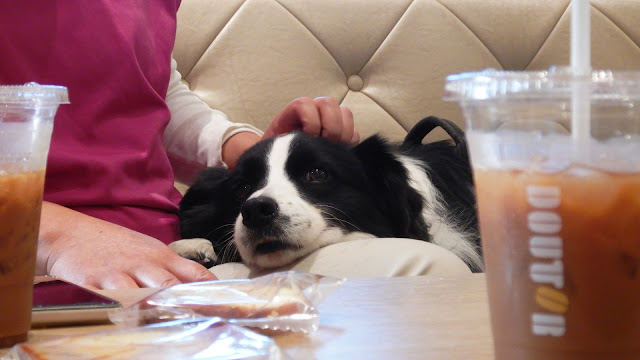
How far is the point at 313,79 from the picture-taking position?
1.74m

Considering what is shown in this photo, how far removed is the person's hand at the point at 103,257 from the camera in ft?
2.72

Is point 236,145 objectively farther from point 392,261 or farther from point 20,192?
point 20,192

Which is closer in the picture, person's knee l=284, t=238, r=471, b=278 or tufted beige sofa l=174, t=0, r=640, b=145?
person's knee l=284, t=238, r=471, b=278

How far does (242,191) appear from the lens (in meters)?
1.42

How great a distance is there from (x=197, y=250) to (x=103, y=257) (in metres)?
0.52

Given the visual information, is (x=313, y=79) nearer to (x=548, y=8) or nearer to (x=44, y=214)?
(x=548, y=8)

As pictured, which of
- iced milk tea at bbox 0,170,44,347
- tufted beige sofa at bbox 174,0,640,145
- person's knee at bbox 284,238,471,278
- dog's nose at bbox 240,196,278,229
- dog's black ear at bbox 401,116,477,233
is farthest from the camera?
tufted beige sofa at bbox 174,0,640,145

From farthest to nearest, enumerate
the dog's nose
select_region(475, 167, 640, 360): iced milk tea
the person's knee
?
1. the dog's nose
2. the person's knee
3. select_region(475, 167, 640, 360): iced milk tea

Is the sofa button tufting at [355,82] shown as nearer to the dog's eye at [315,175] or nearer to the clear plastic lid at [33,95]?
the dog's eye at [315,175]

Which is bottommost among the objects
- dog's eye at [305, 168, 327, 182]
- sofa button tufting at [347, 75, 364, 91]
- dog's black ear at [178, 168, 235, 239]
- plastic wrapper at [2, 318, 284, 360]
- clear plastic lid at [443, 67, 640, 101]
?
dog's black ear at [178, 168, 235, 239]

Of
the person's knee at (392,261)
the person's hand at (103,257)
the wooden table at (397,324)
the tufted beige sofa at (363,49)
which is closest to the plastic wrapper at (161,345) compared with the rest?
the wooden table at (397,324)

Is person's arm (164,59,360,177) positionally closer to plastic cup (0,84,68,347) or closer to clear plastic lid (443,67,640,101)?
plastic cup (0,84,68,347)

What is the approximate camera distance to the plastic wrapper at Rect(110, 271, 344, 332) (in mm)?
488

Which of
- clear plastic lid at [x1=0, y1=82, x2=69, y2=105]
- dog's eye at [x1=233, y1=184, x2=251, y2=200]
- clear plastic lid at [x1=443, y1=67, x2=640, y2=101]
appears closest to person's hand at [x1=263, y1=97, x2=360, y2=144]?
dog's eye at [x1=233, y1=184, x2=251, y2=200]
